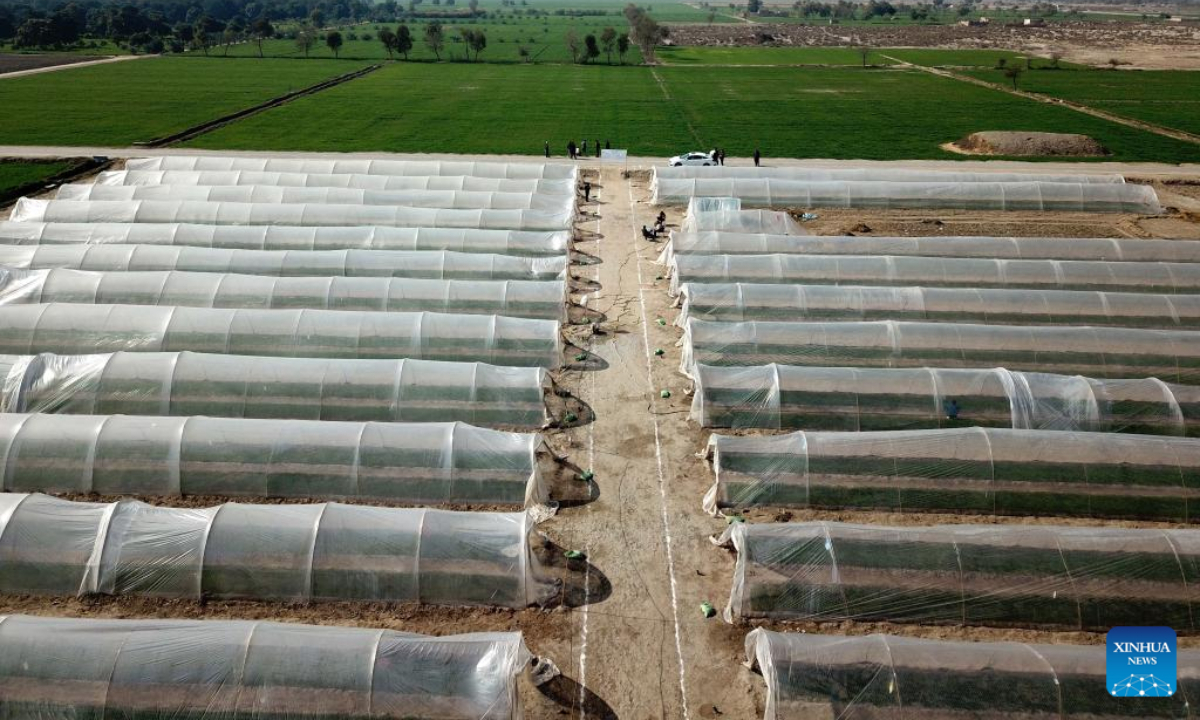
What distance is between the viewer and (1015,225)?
121 ft

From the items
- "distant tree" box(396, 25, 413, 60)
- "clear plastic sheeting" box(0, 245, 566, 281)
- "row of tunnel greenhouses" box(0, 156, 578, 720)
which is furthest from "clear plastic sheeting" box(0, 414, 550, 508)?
"distant tree" box(396, 25, 413, 60)

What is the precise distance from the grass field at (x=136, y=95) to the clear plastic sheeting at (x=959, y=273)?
168ft

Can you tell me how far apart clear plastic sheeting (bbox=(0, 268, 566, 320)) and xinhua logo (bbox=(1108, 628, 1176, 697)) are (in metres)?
18.1

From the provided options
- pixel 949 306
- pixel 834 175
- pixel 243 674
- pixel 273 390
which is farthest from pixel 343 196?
pixel 243 674

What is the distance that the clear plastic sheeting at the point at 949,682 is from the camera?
38.6ft

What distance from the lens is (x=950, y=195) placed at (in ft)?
129

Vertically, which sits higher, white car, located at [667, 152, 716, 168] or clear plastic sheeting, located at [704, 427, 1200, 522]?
white car, located at [667, 152, 716, 168]

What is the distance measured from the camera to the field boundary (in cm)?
5553

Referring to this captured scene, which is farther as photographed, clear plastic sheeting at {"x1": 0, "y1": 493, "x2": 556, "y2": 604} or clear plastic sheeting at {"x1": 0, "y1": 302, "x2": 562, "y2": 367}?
clear plastic sheeting at {"x1": 0, "y1": 302, "x2": 562, "y2": 367}

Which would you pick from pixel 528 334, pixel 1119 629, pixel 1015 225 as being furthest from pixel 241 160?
pixel 1119 629

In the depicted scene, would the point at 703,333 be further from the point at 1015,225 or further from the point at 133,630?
the point at 1015,225

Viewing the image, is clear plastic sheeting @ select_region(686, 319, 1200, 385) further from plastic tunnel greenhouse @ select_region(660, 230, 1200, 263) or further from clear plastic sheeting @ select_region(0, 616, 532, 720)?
clear plastic sheeting @ select_region(0, 616, 532, 720)

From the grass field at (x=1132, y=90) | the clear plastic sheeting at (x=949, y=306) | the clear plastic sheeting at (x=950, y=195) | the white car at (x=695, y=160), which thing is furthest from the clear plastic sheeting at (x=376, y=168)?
the grass field at (x=1132, y=90)

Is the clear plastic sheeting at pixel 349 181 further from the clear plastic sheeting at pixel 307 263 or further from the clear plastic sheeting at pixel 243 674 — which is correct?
the clear plastic sheeting at pixel 243 674
